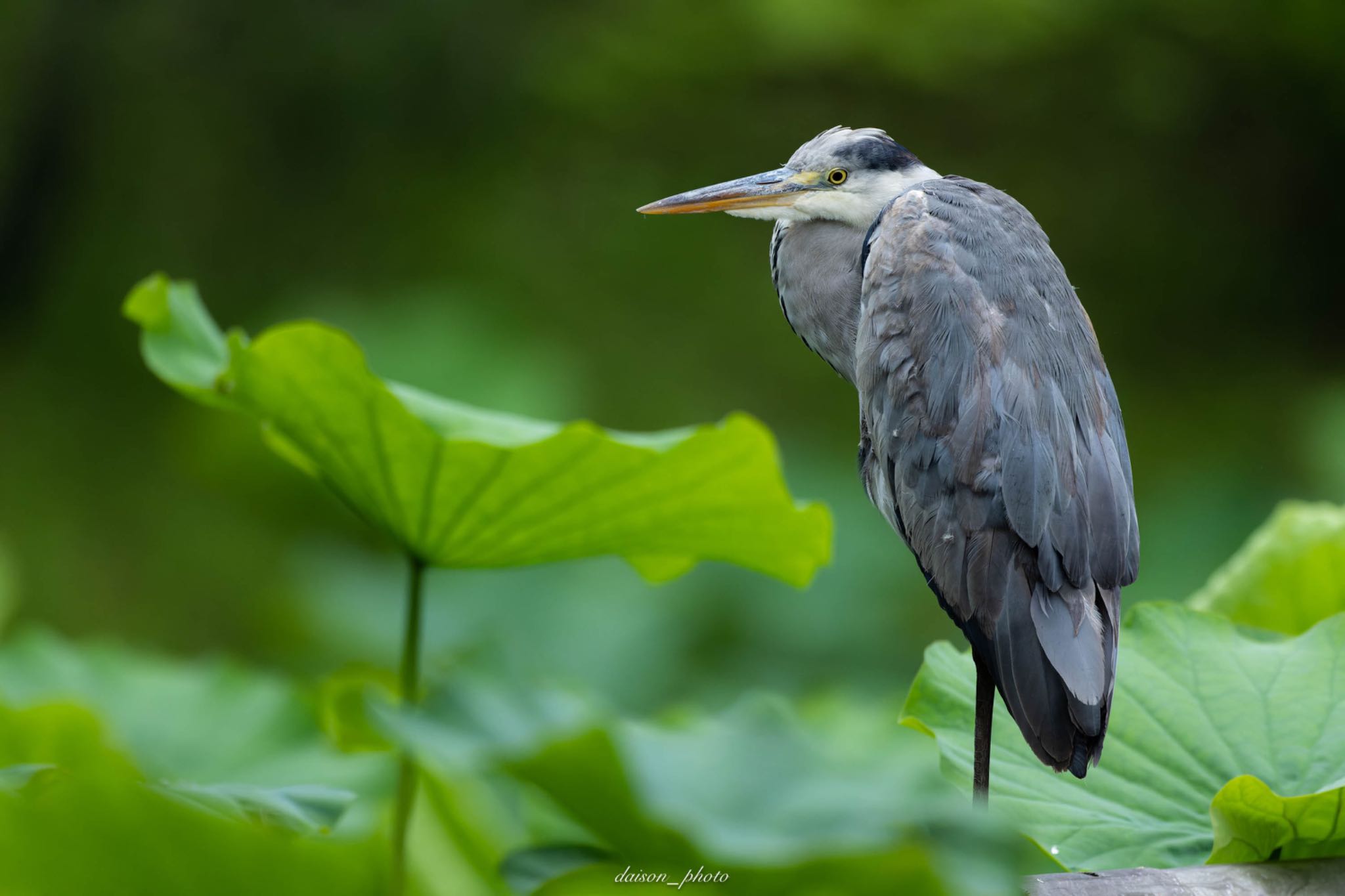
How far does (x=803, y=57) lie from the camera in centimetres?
352

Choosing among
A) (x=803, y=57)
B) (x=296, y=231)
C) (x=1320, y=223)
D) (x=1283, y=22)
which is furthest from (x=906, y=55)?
(x=296, y=231)

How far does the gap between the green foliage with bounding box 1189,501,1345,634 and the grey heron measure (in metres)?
0.46

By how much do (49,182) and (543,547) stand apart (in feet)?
10.9

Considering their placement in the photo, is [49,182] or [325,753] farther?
[49,182]

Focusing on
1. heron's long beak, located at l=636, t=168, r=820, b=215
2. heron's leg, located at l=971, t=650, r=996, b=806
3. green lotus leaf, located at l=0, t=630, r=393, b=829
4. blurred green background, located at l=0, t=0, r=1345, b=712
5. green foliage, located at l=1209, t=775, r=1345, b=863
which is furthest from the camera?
blurred green background, located at l=0, t=0, r=1345, b=712

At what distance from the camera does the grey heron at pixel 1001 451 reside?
1.06 metres

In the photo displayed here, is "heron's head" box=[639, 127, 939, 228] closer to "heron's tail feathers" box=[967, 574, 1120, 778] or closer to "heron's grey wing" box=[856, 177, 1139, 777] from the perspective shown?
"heron's grey wing" box=[856, 177, 1139, 777]

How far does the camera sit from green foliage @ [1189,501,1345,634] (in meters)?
1.49

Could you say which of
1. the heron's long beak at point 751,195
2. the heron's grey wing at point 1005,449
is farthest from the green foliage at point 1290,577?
the heron's long beak at point 751,195

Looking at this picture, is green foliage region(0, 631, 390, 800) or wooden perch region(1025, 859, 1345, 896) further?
green foliage region(0, 631, 390, 800)

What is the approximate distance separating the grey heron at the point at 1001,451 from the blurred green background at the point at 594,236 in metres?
1.81

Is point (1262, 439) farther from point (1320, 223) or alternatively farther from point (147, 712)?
point (147, 712)
